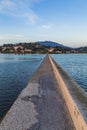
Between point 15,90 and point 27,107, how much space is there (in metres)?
12.6

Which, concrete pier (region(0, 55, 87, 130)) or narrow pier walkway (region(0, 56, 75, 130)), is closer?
concrete pier (region(0, 55, 87, 130))

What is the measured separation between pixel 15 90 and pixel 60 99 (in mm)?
10960

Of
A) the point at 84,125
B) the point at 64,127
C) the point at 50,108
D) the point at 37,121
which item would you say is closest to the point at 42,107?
the point at 50,108

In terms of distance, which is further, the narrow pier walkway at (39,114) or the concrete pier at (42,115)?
the narrow pier walkway at (39,114)

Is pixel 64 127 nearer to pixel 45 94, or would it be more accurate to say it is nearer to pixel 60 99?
pixel 60 99

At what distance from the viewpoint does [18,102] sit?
20.4 metres

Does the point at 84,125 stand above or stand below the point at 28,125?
above

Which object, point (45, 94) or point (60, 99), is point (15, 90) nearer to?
point (45, 94)

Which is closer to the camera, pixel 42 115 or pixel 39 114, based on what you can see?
pixel 42 115

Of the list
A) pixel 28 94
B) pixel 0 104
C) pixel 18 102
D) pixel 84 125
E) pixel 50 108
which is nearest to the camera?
pixel 84 125

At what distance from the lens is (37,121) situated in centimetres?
1498

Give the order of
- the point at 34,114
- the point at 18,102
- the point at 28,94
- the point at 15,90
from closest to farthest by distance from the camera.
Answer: the point at 34,114 → the point at 18,102 → the point at 28,94 → the point at 15,90

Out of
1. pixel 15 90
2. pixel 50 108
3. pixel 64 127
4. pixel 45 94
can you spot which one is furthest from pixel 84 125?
pixel 15 90

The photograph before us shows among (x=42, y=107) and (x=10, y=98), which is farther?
(x=10, y=98)
